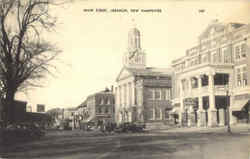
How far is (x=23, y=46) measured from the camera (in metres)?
18.3

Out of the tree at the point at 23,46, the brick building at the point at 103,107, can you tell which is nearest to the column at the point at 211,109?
the tree at the point at 23,46

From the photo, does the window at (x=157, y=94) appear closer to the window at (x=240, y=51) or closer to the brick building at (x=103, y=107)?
the brick building at (x=103, y=107)

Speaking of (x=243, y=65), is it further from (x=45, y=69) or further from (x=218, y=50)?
(x=45, y=69)

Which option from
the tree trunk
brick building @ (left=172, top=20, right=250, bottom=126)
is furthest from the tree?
brick building @ (left=172, top=20, right=250, bottom=126)

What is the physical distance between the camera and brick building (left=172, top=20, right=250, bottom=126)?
29547 millimetres

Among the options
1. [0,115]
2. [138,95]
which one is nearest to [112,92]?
A: [138,95]

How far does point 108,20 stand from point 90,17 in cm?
80

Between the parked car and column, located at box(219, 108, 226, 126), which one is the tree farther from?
column, located at box(219, 108, 226, 126)

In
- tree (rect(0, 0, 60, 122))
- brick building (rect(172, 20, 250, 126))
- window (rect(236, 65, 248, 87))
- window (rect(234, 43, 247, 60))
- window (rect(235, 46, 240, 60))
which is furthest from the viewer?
window (rect(235, 46, 240, 60))

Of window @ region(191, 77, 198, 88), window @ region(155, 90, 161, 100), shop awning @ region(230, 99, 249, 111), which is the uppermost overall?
window @ region(191, 77, 198, 88)

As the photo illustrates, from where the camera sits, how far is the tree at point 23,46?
16641 millimetres

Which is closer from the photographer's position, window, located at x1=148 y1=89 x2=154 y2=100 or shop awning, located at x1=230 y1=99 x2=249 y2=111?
shop awning, located at x1=230 y1=99 x2=249 y2=111

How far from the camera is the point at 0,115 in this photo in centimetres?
1886

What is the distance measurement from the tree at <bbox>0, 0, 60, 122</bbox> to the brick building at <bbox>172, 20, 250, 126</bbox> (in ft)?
47.8
